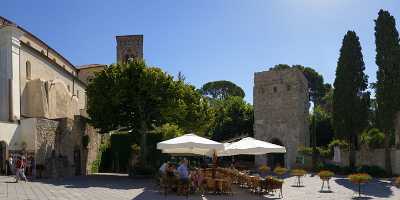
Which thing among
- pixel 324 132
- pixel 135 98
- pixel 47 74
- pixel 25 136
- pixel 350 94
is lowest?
pixel 324 132

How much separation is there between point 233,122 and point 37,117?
29579 mm

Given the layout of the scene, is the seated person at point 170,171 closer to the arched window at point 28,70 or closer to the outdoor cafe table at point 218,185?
the outdoor cafe table at point 218,185

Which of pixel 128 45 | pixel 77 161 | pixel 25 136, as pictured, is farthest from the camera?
pixel 128 45

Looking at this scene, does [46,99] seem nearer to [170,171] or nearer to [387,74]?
[170,171]

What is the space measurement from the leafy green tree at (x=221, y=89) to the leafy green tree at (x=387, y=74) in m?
58.9

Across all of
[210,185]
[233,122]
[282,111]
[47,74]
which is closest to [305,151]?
[282,111]

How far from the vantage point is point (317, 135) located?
56531mm

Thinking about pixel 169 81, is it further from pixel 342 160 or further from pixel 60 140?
pixel 342 160

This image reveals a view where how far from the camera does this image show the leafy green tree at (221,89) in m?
96.4

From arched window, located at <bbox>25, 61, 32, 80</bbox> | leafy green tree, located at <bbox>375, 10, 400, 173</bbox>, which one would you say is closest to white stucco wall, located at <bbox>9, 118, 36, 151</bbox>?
arched window, located at <bbox>25, 61, 32, 80</bbox>

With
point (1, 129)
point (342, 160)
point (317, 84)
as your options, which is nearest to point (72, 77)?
point (1, 129)

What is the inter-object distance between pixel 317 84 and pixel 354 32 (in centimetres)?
4826

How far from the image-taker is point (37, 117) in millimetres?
33312

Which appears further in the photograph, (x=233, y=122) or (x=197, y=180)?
(x=233, y=122)
